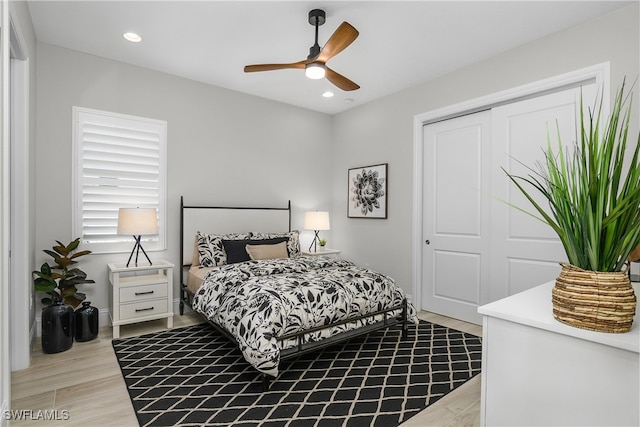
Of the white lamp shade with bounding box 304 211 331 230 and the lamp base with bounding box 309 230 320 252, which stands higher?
the white lamp shade with bounding box 304 211 331 230

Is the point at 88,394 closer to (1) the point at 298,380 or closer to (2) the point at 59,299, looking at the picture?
(2) the point at 59,299

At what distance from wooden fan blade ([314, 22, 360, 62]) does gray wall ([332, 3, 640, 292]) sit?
6.01ft

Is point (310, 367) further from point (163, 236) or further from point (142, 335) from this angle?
point (163, 236)

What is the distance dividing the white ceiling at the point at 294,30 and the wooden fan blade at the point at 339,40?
0.36 metres

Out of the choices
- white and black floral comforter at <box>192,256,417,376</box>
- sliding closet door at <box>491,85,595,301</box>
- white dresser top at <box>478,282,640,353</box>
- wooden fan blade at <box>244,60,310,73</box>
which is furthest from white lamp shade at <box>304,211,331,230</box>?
white dresser top at <box>478,282,640,353</box>

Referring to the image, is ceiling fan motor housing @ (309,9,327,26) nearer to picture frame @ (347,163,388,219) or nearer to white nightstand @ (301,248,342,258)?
picture frame @ (347,163,388,219)

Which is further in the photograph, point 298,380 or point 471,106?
point 471,106

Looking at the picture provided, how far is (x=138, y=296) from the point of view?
11.1 ft

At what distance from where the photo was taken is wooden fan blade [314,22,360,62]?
2343 mm

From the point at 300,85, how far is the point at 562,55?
268 centimetres

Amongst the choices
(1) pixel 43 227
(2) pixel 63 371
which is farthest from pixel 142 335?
(1) pixel 43 227

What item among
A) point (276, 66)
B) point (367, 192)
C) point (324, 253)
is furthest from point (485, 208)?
point (276, 66)

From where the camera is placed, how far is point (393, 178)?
14.9 feet

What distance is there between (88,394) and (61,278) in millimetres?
1264
